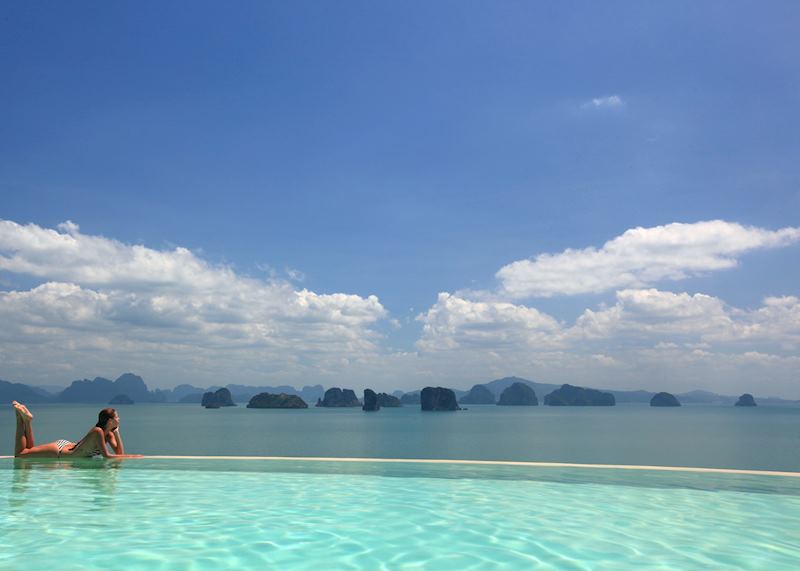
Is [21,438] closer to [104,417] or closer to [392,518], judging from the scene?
[104,417]

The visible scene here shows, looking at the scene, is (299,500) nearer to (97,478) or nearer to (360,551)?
(360,551)

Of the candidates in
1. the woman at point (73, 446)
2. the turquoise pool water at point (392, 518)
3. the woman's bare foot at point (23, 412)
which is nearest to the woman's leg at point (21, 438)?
the woman at point (73, 446)

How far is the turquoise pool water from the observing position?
6016mm

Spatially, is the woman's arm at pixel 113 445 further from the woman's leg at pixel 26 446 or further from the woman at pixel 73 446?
the woman's leg at pixel 26 446

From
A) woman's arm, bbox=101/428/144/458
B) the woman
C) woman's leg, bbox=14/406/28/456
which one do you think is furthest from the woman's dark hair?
woman's leg, bbox=14/406/28/456

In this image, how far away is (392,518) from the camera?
804 centimetres

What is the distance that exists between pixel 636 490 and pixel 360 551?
6.24 m

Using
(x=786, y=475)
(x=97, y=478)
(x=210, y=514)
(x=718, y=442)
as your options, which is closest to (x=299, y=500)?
(x=210, y=514)

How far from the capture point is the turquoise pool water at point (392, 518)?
6.02 meters

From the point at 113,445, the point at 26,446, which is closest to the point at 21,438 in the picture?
the point at 26,446

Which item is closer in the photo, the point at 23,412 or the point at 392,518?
the point at 392,518

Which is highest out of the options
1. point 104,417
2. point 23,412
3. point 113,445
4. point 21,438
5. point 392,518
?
point 23,412

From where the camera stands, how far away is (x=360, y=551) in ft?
20.6

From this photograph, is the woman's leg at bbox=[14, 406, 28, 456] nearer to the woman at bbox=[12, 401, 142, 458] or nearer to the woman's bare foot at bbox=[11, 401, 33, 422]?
the woman at bbox=[12, 401, 142, 458]
